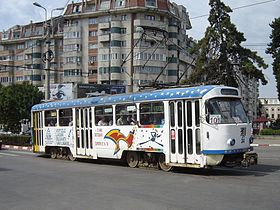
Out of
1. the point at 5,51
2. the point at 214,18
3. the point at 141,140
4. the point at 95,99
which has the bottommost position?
the point at 141,140

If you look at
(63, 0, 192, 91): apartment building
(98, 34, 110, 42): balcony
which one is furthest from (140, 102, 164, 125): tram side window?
(98, 34, 110, 42): balcony

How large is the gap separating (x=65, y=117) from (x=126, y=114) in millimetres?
4801

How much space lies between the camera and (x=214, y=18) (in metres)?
42.9

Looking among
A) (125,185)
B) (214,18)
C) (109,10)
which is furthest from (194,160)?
(109,10)

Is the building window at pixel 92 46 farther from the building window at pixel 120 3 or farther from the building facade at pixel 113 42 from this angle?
the building window at pixel 120 3

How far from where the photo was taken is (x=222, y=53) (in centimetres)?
4275

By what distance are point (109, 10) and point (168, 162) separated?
64.5 metres

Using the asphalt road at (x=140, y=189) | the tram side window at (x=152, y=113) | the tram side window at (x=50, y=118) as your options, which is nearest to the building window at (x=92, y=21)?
the tram side window at (x=50, y=118)

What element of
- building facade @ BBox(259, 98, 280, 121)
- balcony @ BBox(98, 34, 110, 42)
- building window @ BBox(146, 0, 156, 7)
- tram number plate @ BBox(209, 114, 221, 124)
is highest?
building window @ BBox(146, 0, 156, 7)

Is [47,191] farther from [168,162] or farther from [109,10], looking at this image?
[109,10]

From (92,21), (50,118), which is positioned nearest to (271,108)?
(92,21)

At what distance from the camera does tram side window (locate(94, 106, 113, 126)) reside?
55.3ft

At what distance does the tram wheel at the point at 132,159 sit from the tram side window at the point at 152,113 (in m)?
1.49

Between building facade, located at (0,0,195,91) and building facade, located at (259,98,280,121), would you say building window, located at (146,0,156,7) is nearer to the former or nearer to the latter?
building facade, located at (0,0,195,91)
